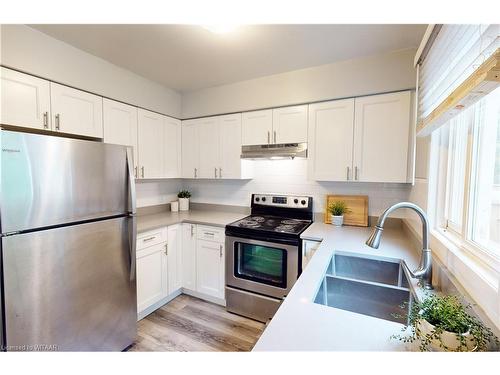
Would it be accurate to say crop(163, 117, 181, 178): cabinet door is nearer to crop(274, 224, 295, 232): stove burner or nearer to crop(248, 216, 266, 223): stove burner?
crop(248, 216, 266, 223): stove burner

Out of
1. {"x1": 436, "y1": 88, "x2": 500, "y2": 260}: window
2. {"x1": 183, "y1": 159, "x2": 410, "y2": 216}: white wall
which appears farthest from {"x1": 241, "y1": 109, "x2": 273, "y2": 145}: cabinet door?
{"x1": 436, "y1": 88, "x2": 500, "y2": 260}: window

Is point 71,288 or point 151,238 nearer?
point 71,288

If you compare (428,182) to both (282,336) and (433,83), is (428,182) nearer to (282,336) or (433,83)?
(433,83)

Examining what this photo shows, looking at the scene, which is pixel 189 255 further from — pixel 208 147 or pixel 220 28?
pixel 220 28

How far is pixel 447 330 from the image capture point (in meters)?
0.64

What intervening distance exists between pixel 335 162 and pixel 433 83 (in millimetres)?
1016

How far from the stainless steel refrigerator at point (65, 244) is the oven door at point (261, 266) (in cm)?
90

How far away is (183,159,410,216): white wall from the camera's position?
7.49 feet

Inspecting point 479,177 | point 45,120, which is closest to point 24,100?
point 45,120

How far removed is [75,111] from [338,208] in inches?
98.7

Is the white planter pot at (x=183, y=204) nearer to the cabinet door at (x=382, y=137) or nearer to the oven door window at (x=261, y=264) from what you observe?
the oven door window at (x=261, y=264)

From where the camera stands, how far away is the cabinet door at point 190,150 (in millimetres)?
2906

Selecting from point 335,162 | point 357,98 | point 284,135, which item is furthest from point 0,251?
point 357,98

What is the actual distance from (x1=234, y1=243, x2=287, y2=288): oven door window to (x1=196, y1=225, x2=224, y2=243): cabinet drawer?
225 millimetres
